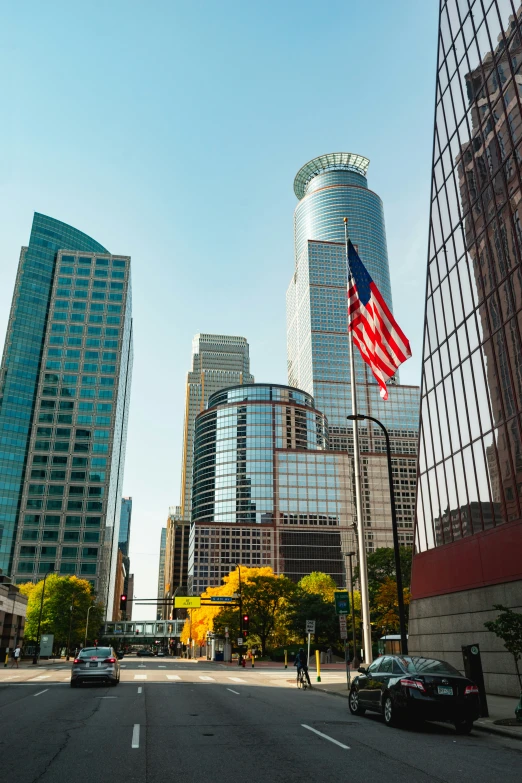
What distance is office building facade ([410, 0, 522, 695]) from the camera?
23766mm

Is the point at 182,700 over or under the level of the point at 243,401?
under

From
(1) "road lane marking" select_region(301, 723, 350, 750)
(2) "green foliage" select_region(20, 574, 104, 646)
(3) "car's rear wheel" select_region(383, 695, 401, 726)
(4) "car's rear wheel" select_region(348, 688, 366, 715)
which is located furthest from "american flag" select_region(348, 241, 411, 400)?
(2) "green foliage" select_region(20, 574, 104, 646)

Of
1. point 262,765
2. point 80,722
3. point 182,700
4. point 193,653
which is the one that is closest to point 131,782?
point 262,765

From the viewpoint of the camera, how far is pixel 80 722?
46.9ft

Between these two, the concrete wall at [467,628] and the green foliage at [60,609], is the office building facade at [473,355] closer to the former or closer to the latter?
the concrete wall at [467,628]

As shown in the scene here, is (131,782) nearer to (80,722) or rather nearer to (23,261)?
(80,722)

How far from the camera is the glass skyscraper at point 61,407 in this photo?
5522 inches

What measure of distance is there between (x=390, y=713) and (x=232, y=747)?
4810 mm

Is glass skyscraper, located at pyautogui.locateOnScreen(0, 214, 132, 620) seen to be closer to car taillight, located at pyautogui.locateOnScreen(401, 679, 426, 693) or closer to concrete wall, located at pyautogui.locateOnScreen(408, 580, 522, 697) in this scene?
concrete wall, located at pyautogui.locateOnScreen(408, 580, 522, 697)

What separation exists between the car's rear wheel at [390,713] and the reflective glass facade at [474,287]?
11210mm

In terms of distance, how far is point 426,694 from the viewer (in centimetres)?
1305

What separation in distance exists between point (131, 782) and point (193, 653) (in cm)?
14735

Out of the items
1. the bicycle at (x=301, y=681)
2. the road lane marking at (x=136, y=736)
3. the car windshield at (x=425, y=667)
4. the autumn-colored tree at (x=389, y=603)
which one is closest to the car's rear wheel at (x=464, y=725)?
the car windshield at (x=425, y=667)

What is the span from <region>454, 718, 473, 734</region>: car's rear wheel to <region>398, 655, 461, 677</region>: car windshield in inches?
37.9
